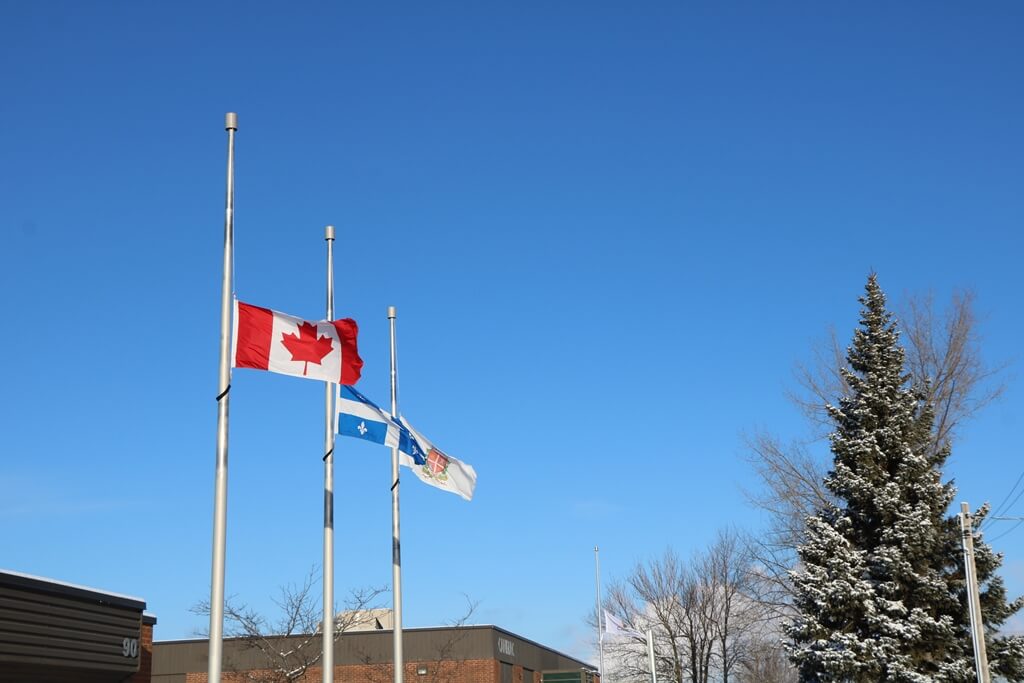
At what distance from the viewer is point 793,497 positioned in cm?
3953

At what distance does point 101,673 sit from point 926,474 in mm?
19156

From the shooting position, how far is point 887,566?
28469 millimetres

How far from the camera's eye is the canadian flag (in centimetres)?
1570

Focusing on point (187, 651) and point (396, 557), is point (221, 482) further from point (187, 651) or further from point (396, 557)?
point (187, 651)

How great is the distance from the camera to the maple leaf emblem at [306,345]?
16.5 m

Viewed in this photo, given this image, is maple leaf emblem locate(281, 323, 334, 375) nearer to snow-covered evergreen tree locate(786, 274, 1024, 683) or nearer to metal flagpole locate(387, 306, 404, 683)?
metal flagpole locate(387, 306, 404, 683)

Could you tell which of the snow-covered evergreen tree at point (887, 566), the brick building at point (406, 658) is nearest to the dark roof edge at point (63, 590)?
the snow-covered evergreen tree at point (887, 566)

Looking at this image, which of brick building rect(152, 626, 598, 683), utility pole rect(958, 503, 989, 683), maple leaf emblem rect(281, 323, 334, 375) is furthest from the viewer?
brick building rect(152, 626, 598, 683)

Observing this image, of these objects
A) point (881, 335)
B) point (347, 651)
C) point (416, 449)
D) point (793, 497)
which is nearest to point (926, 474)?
point (881, 335)

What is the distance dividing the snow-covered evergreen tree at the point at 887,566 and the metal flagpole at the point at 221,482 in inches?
696

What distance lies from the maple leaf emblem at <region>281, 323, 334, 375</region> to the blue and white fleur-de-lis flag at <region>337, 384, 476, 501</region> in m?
2.31

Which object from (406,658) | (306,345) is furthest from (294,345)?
→ (406,658)

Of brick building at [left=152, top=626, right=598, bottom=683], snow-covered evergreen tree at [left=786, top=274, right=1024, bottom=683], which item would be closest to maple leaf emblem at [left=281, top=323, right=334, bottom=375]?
snow-covered evergreen tree at [left=786, top=274, right=1024, bottom=683]

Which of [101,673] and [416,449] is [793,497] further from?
[101,673]
